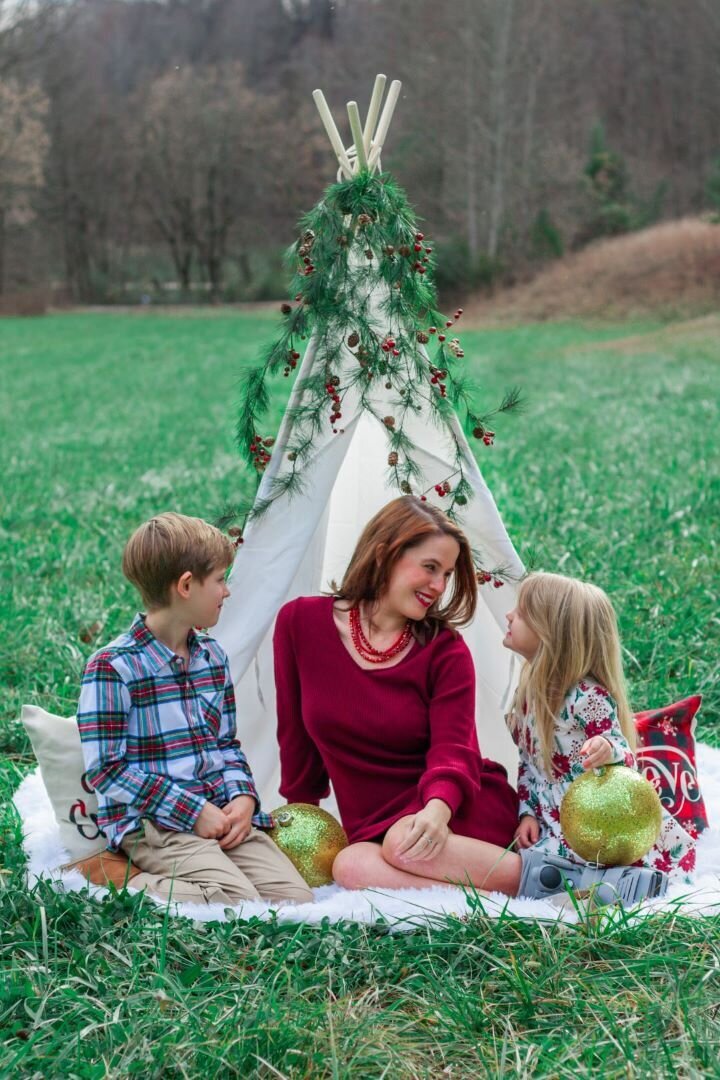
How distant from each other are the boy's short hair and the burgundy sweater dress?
1.15 feet

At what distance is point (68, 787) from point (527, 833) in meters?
1.28

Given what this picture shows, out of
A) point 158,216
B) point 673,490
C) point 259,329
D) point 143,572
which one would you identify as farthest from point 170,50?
point 143,572

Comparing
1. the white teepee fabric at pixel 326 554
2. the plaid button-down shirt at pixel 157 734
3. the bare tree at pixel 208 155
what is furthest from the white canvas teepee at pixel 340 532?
the bare tree at pixel 208 155

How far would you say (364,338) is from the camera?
3.34 meters

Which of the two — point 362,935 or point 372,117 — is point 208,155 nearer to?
point 372,117

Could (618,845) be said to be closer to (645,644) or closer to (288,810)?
(288,810)

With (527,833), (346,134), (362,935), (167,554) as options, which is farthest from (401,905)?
(346,134)

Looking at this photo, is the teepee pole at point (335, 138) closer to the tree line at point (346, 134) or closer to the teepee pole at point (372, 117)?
the teepee pole at point (372, 117)

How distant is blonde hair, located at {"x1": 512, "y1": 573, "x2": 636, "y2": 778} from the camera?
310cm

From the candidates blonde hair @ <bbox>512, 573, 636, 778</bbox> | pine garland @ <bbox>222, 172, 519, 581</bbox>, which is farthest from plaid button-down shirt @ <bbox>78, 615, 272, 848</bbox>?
blonde hair @ <bbox>512, 573, 636, 778</bbox>

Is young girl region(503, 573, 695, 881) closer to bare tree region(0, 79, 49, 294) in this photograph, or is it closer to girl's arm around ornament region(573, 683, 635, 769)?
girl's arm around ornament region(573, 683, 635, 769)

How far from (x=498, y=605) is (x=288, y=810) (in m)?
0.93

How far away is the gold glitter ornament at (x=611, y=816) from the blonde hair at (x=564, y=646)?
0.58 feet

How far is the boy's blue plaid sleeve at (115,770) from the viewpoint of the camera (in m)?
2.95
